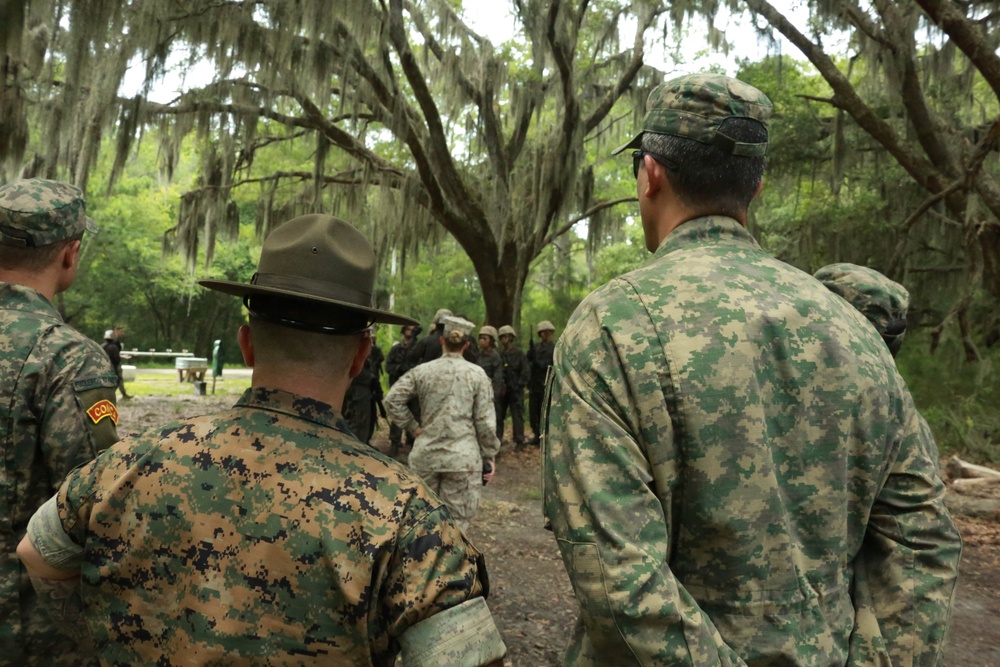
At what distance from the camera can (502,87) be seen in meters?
11.9

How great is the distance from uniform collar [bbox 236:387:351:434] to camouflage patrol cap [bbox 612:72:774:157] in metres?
0.97

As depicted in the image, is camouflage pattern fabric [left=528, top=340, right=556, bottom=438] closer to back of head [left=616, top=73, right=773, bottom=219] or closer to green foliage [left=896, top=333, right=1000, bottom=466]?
green foliage [left=896, top=333, right=1000, bottom=466]

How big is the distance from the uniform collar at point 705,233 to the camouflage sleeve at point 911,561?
588 mm

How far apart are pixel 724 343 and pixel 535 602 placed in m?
4.30

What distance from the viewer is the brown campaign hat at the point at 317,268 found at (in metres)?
1.43

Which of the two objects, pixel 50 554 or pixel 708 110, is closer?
pixel 50 554

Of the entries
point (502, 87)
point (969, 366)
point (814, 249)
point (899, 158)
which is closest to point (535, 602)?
point (899, 158)

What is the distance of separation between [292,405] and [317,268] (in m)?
0.28

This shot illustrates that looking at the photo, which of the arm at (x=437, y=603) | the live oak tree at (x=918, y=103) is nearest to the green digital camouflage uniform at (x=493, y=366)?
the live oak tree at (x=918, y=103)

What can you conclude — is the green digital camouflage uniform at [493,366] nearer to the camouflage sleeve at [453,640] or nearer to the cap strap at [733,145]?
the cap strap at [733,145]

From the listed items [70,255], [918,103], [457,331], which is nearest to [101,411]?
[70,255]

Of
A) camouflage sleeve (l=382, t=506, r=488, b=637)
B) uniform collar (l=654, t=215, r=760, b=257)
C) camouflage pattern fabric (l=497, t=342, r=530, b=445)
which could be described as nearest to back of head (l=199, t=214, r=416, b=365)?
camouflage sleeve (l=382, t=506, r=488, b=637)

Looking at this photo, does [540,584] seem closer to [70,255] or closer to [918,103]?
[70,255]

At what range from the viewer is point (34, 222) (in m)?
2.20
